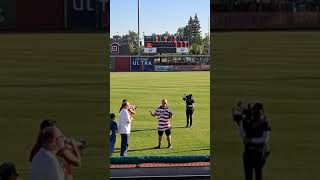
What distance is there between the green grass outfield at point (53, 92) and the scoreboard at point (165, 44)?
33.6 meters

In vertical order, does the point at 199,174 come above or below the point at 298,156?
below

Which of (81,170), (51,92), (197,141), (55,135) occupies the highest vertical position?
(51,92)

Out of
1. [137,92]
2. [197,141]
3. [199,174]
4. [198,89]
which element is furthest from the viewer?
[198,89]

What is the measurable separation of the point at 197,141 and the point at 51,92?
5.49 meters

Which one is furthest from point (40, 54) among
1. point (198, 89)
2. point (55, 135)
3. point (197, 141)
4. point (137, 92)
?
point (198, 89)

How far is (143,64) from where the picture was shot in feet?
119

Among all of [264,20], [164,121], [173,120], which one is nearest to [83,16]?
[264,20]

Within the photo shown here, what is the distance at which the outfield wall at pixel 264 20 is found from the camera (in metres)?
4.38

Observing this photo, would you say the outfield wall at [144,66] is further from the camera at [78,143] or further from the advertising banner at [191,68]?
the camera at [78,143]

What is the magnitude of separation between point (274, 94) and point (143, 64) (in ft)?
104

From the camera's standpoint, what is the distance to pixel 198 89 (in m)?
20.6

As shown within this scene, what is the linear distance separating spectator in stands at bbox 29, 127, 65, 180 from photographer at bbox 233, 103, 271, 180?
1454mm

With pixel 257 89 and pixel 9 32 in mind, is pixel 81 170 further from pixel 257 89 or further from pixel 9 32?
pixel 257 89

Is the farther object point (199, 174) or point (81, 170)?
point (199, 174)
